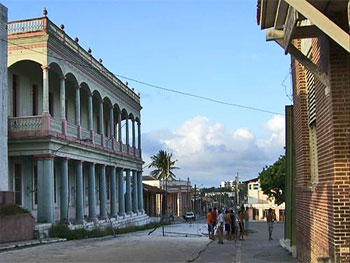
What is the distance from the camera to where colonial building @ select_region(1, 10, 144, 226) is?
26.9 m

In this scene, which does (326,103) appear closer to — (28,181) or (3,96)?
(3,96)

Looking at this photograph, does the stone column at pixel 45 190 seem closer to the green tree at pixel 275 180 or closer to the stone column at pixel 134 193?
the stone column at pixel 134 193

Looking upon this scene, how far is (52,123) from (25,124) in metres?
1.33

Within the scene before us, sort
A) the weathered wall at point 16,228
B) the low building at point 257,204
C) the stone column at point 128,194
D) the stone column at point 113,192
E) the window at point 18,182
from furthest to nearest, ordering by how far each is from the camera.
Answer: the low building at point 257,204 < the stone column at point 128,194 < the stone column at point 113,192 < the window at point 18,182 < the weathered wall at point 16,228

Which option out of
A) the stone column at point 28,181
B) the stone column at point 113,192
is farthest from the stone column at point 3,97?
the stone column at point 113,192

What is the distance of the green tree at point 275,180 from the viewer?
62.7 metres

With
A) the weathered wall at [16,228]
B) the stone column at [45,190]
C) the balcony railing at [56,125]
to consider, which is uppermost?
the balcony railing at [56,125]

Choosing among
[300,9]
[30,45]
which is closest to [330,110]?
[300,9]

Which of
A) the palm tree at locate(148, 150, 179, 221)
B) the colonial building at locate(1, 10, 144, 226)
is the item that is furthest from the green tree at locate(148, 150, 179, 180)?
the colonial building at locate(1, 10, 144, 226)

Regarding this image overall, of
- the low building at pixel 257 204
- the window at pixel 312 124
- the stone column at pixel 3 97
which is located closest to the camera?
the window at pixel 312 124

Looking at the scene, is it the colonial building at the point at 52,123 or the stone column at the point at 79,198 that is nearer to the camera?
the colonial building at the point at 52,123

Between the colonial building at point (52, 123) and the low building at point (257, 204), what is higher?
the colonial building at point (52, 123)

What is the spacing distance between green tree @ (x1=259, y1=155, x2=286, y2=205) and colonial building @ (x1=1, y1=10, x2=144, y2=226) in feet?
93.4

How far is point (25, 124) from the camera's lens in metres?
27.2
